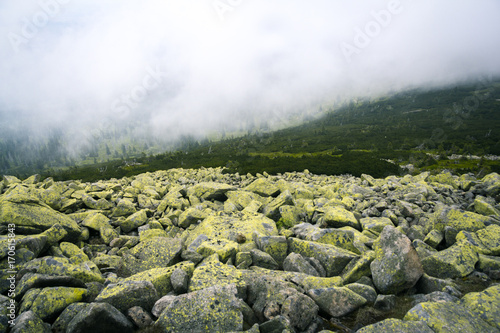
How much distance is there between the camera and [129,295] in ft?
15.7

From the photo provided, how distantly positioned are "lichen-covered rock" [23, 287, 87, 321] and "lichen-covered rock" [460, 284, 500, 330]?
26.8 feet

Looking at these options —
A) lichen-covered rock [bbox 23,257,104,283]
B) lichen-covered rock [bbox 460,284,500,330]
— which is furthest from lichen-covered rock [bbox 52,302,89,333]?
lichen-covered rock [bbox 460,284,500,330]

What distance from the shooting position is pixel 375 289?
5.69 meters

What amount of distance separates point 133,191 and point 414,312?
1646cm

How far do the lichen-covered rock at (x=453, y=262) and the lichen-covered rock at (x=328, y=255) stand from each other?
6.75 feet

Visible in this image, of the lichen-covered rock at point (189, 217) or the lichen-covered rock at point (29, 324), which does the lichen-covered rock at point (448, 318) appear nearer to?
the lichen-covered rock at point (29, 324)

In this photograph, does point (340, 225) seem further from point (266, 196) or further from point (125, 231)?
point (125, 231)

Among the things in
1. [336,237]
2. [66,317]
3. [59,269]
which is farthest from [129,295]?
[336,237]

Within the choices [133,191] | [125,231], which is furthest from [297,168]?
[125,231]

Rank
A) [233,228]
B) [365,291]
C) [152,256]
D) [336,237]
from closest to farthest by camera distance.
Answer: [365,291], [152,256], [336,237], [233,228]

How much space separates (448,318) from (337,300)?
75.8 inches

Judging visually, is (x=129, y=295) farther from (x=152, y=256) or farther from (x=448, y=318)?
(x=448, y=318)

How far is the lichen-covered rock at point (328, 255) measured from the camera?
259 inches

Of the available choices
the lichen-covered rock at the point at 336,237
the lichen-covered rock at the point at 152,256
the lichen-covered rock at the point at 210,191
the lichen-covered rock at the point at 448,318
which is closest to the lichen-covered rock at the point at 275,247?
the lichen-covered rock at the point at 336,237
